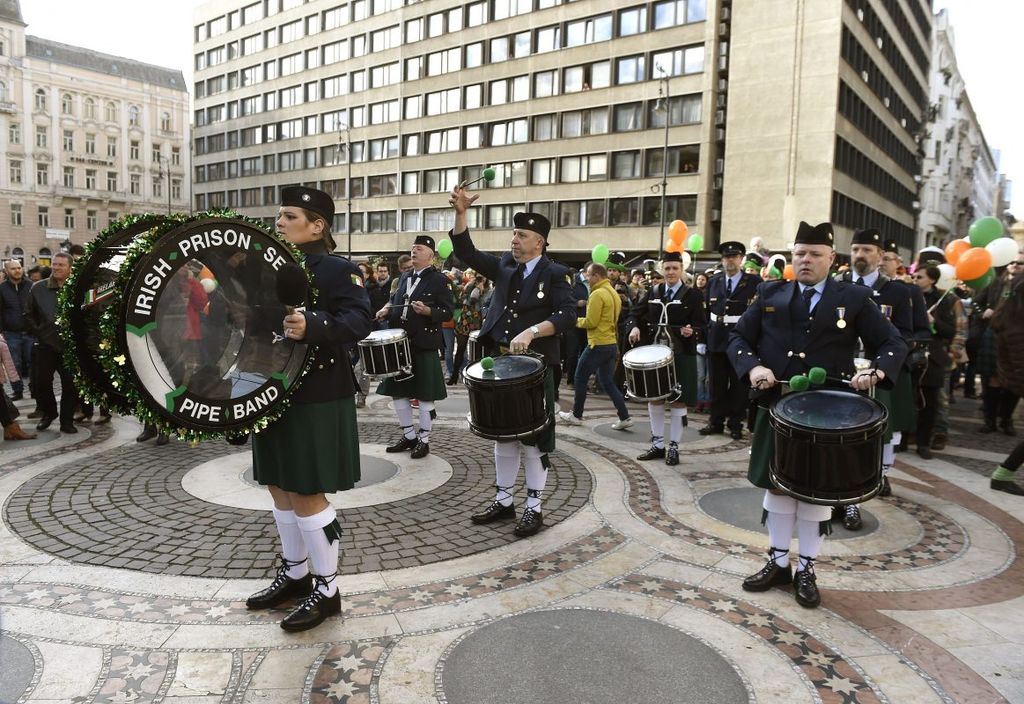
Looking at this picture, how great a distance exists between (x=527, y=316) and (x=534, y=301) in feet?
0.46

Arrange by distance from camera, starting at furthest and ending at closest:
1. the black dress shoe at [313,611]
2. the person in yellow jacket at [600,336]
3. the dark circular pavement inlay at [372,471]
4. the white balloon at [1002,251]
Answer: the white balloon at [1002,251] < the person in yellow jacket at [600,336] < the dark circular pavement inlay at [372,471] < the black dress shoe at [313,611]

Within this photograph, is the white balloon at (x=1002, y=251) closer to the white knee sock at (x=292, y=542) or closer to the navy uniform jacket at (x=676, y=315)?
the navy uniform jacket at (x=676, y=315)

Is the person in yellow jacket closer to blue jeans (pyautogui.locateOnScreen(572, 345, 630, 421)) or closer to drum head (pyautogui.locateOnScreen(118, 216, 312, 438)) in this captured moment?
blue jeans (pyautogui.locateOnScreen(572, 345, 630, 421))

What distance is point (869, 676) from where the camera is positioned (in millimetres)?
3582

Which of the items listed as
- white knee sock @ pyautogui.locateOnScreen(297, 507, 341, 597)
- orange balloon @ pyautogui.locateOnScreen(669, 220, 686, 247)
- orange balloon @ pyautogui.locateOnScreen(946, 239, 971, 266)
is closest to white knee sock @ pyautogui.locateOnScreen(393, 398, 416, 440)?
white knee sock @ pyautogui.locateOnScreen(297, 507, 341, 597)

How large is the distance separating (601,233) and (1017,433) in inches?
1370

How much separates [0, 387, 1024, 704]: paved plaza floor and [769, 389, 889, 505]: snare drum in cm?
82

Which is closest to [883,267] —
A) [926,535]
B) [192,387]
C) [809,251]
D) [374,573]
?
[926,535]

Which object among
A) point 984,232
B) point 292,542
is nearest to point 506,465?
point 292,542

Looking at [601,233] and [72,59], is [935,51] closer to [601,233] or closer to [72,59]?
[601,233]

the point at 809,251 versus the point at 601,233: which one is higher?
the point at 601,233

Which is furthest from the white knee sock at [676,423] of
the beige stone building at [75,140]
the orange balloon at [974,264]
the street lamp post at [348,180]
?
the beige stone building at [75,140]

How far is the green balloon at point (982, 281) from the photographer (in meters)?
11.9

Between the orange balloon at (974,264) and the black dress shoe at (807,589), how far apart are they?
9147 millimetres
